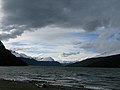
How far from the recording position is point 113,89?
5709 centimetres

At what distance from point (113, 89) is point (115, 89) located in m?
0.49

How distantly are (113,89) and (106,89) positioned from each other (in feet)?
5.73

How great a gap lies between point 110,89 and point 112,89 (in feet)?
1.81

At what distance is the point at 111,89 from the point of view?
56844 mm

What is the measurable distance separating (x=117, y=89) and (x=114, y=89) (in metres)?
0.82

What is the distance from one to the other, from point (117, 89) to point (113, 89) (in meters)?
1.08

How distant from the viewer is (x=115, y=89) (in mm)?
57219

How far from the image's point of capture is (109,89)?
2240 inches

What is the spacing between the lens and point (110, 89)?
5675 cm

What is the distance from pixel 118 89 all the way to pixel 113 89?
3.95ft

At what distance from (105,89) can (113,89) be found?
197 centimetres

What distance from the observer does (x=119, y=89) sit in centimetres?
5700

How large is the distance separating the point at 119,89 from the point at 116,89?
2.46ft

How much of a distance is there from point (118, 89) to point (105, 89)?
3173mm
